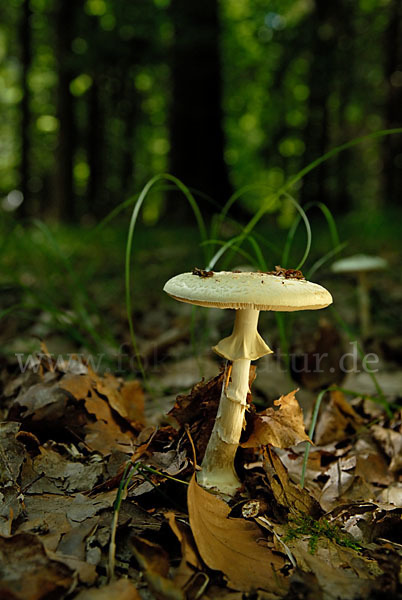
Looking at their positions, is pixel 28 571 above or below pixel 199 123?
below

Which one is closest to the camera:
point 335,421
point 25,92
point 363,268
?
point 335,421

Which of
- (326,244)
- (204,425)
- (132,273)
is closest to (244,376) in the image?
(204,425)

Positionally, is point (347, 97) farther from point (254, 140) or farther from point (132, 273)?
point (132, 273)

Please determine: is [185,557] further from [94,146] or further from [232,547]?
[94,146]

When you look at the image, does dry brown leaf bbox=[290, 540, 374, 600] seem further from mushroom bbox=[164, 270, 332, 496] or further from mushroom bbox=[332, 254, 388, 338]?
mushroom bbox=[332, 254, 388, 338]

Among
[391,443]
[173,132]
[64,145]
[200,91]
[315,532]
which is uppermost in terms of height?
[200,91]

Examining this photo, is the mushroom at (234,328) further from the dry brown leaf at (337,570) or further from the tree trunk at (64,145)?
the tree trunk at (64,145)

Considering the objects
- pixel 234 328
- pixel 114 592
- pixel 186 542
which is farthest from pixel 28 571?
pixel 234 328
